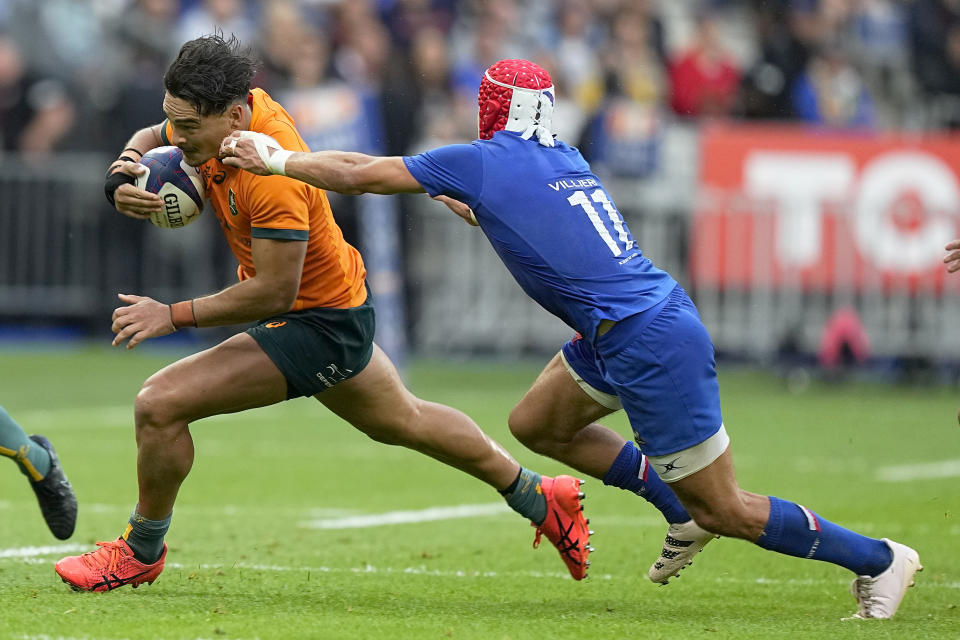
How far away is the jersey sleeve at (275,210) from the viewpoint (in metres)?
6.41

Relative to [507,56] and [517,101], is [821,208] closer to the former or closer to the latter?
[507,56]

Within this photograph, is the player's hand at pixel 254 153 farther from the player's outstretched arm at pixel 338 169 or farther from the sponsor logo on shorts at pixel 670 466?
the sponsor logo on shorts at pixel 670 466

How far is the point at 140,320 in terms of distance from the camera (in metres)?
6.29

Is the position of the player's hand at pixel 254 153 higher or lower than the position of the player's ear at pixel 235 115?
lower

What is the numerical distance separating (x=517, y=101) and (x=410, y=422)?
5.10ft

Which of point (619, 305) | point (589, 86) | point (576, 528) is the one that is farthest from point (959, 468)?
point (589, 86)

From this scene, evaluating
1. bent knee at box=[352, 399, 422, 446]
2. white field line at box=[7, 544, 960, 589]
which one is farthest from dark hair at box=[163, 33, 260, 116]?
white field line at box=[7, 544, 960, 589]

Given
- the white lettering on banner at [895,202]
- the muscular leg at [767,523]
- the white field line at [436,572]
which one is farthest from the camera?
the white lettering on banner at [895,202]

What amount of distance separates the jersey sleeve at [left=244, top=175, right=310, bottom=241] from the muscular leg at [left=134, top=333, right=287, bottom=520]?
55 cm

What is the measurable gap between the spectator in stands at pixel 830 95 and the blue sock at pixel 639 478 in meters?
11.6

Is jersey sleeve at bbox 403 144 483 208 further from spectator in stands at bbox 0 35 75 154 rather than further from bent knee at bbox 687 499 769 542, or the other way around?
spectator in stands at bbox 0 35 75 154

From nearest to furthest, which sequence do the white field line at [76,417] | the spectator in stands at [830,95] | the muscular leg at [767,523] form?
the muscular leg at [767,523] → the white field line at [76,417] → the spectator in stands at [830,95]

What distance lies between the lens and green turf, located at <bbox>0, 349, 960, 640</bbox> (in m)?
6.16

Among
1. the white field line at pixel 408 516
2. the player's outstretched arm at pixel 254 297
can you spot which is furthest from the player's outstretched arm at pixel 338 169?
the white field line at pixel 408 516
